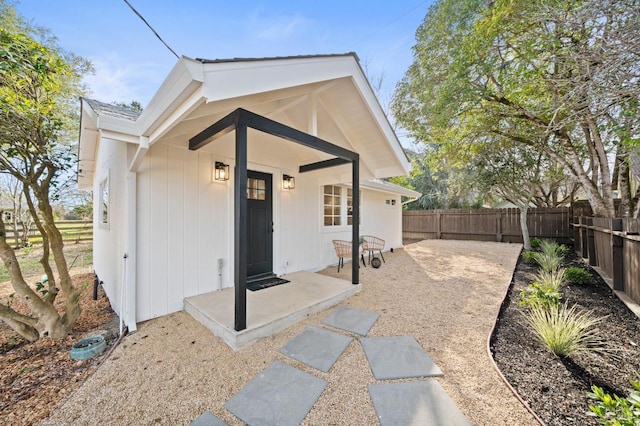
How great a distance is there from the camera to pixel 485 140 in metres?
8.22

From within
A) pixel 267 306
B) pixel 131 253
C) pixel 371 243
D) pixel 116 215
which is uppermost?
pixel 116 215

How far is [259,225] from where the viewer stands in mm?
4770

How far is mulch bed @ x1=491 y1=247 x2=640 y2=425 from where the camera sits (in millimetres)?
1848

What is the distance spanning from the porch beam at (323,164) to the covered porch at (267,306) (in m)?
2.32

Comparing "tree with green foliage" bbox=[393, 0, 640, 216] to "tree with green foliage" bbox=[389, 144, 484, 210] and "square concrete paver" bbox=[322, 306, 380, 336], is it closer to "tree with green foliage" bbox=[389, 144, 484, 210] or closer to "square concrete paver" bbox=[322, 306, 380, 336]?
"square concrete paver" bbox=[322, 306, 380, 336]

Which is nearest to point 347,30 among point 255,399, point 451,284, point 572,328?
point 451,284

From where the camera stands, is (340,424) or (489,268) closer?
(340,424)

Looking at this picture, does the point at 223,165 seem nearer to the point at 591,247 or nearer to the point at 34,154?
the point at 34,154

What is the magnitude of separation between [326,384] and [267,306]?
5.09 ft

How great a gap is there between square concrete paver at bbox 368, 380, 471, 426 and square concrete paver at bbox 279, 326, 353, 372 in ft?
1.74

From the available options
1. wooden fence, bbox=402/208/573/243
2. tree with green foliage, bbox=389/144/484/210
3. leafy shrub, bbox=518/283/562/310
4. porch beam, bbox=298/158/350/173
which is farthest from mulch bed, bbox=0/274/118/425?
wooden fence, bbox=402/208/573/243

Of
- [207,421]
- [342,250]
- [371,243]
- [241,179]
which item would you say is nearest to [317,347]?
[207,421]

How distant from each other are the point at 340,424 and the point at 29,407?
8.24 ft

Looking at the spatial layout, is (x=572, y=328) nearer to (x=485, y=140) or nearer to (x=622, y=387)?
(x=622, y=387)
